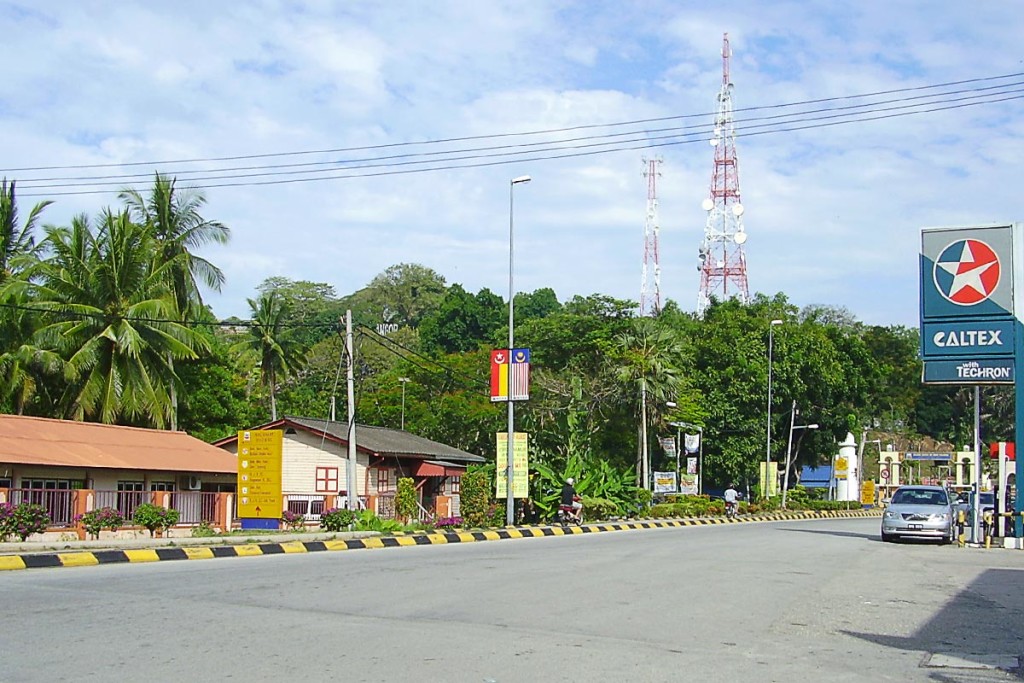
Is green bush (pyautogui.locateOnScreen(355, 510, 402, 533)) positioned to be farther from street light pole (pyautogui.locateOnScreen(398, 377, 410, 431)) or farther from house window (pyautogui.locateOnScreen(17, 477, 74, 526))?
street light pole (pyautogui.locateOnScreen(398, 377, 410, 431))

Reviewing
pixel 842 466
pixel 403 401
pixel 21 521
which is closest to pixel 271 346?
pixel 403 401

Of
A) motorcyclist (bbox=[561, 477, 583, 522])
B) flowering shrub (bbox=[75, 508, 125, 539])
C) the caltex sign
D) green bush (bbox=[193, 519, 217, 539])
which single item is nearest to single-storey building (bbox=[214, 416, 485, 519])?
motorcyclist (bbox=[561, 477, 583, 522])

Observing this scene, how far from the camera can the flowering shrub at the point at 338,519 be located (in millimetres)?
27609

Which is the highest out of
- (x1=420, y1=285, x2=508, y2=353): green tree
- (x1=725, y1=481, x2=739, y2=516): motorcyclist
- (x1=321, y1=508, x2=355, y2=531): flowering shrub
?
(x1=420, y1=285, x2=508, y2=353): green tree

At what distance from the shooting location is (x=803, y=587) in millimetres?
14828

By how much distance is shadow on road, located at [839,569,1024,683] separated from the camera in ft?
28.6

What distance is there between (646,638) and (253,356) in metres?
66.1

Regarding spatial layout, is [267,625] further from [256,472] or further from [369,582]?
[256,472]

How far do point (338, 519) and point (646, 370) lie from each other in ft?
91.2

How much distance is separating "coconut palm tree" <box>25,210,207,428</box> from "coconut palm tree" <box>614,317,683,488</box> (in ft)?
70.9

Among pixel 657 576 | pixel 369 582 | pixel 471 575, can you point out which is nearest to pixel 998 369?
pixel 657 576

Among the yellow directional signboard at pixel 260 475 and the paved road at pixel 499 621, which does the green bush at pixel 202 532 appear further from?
the paved road at pixel 499 621

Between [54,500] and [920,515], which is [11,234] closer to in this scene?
[54,500]

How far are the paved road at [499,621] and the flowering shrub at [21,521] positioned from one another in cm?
645
